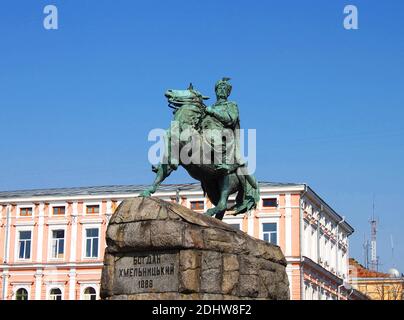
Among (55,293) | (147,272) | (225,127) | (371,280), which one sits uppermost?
(371,280)

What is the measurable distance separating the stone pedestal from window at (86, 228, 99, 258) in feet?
158

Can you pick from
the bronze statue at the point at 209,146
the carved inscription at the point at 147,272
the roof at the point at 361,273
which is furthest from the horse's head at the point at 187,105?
the roof at the point at 361,273

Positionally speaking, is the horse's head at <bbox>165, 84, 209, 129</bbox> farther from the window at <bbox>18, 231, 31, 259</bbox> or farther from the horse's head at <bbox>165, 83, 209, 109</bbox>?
the window at <bbox>18, 231, 31, 259</bbox>

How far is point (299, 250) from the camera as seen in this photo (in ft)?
199

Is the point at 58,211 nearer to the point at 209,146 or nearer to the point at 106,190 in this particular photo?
the point at 106,190

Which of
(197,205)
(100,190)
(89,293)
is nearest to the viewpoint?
(197,205)

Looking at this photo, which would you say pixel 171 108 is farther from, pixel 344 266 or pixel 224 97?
pixel 344 266

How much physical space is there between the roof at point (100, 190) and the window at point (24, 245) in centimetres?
260

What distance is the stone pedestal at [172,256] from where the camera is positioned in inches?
590

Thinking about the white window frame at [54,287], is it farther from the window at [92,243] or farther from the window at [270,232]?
the window at [270,232]

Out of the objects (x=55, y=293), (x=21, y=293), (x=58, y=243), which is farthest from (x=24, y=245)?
(x=55, y=293)

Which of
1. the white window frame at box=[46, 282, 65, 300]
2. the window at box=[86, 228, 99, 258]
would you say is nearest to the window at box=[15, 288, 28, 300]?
the white window frame at box=[46, 282, 65, 300]

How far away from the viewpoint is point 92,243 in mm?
63938

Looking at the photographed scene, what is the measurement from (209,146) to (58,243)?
161ft
